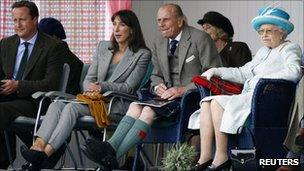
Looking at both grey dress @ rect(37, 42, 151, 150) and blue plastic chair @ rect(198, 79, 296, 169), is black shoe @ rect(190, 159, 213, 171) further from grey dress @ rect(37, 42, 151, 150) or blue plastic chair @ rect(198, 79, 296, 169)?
grey dress @ rect(37, 42, 151, 150)

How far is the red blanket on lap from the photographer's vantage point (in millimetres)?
7629

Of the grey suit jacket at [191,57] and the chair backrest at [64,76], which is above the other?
the grey suit jacket at [191,57]

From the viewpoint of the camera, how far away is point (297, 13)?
11508 mm

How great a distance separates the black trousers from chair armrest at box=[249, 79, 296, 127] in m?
2.33

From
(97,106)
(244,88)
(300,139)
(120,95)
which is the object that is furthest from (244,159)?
(97,106)

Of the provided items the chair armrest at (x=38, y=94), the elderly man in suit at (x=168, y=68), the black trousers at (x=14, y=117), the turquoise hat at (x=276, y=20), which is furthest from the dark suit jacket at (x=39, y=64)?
the turquoise hat at (x=276, y=20)

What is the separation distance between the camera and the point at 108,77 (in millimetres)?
8812

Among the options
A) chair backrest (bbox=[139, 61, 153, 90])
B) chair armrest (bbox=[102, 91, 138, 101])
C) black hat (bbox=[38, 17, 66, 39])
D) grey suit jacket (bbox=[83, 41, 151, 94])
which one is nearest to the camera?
chair armrest (bbox=[102, 91, 138, 101])

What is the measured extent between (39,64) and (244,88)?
7.01ft

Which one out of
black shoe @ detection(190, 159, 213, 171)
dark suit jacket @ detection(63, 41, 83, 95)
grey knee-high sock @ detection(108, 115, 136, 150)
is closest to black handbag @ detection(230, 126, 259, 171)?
black shoe @ detection(190, 159, 213, 171)

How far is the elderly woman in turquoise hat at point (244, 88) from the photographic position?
23.8ft

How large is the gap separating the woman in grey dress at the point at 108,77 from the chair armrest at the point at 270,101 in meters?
1.56

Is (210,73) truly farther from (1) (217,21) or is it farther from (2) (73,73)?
(2) (73,73)

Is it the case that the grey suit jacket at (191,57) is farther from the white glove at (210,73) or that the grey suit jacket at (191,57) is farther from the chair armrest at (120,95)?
the white glove at (210,73)
